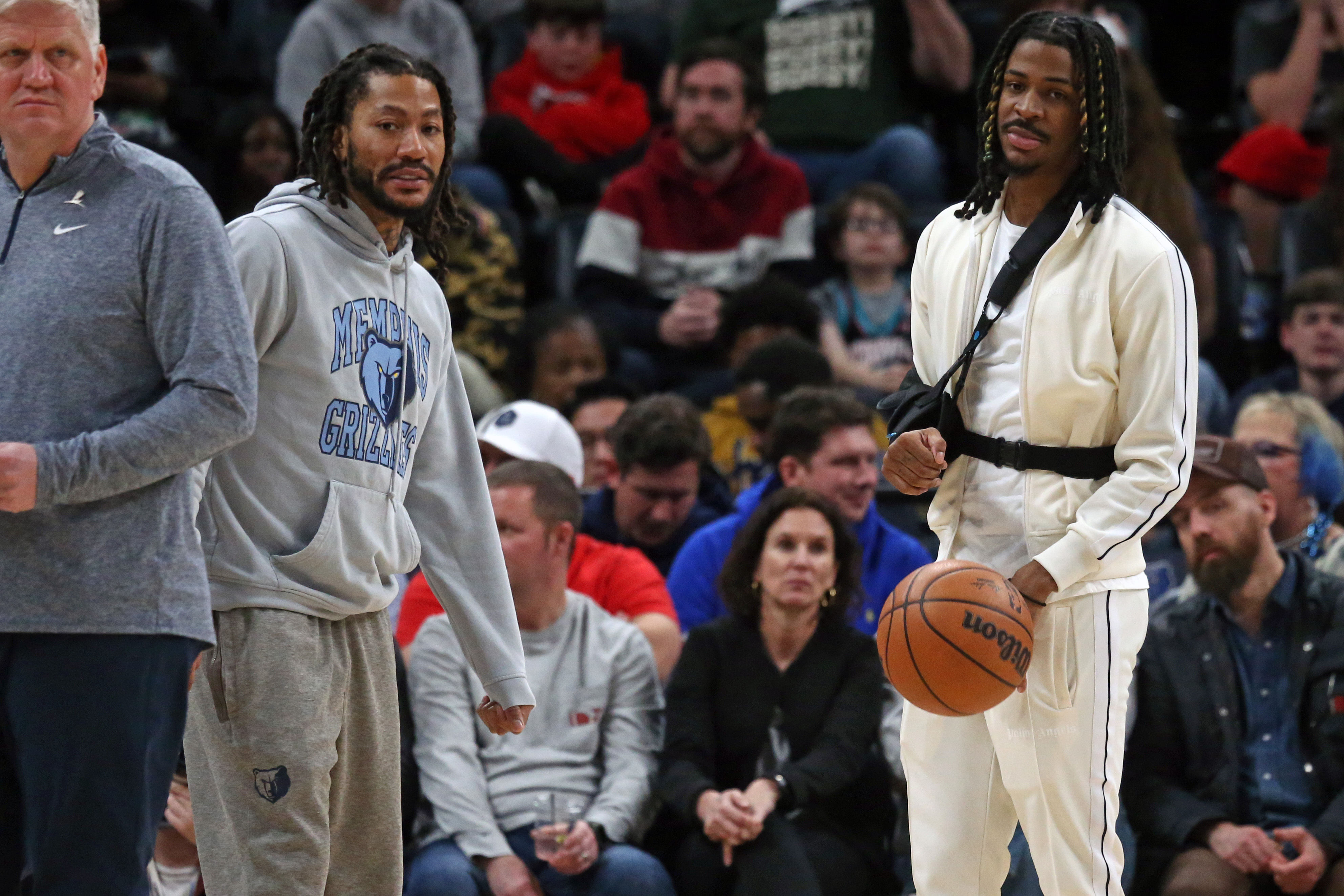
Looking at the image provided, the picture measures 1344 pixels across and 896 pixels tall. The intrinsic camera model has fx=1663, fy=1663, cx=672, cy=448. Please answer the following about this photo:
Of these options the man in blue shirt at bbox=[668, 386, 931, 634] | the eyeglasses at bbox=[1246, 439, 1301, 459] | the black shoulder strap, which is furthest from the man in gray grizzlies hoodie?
the eyeglasses at bbox=[1246, 439, 1301, 459]

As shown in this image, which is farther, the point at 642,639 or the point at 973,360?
the point at 642,639

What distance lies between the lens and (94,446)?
2605 millimetres

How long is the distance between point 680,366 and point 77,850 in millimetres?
5447

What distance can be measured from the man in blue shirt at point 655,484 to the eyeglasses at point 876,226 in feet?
5.80

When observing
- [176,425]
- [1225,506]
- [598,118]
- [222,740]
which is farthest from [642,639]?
[598,118]

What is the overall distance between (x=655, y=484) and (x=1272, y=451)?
2.24m

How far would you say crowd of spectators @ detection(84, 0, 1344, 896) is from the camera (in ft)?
15.8

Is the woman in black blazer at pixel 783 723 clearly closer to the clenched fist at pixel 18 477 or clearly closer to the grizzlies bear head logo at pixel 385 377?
the grizzlies bear head logo at pixel 385 377

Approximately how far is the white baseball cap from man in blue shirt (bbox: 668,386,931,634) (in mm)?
562

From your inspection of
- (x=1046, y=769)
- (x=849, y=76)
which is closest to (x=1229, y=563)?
(x=1046, y=769)

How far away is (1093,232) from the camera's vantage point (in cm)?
329

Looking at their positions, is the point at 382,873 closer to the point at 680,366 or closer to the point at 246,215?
the point at 246,215

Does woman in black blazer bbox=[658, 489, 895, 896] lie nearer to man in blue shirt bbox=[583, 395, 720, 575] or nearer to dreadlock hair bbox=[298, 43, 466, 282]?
man in blue shirt bbox=[583, 395, 720, 575]

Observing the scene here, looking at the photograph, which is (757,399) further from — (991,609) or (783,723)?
(991,609)
